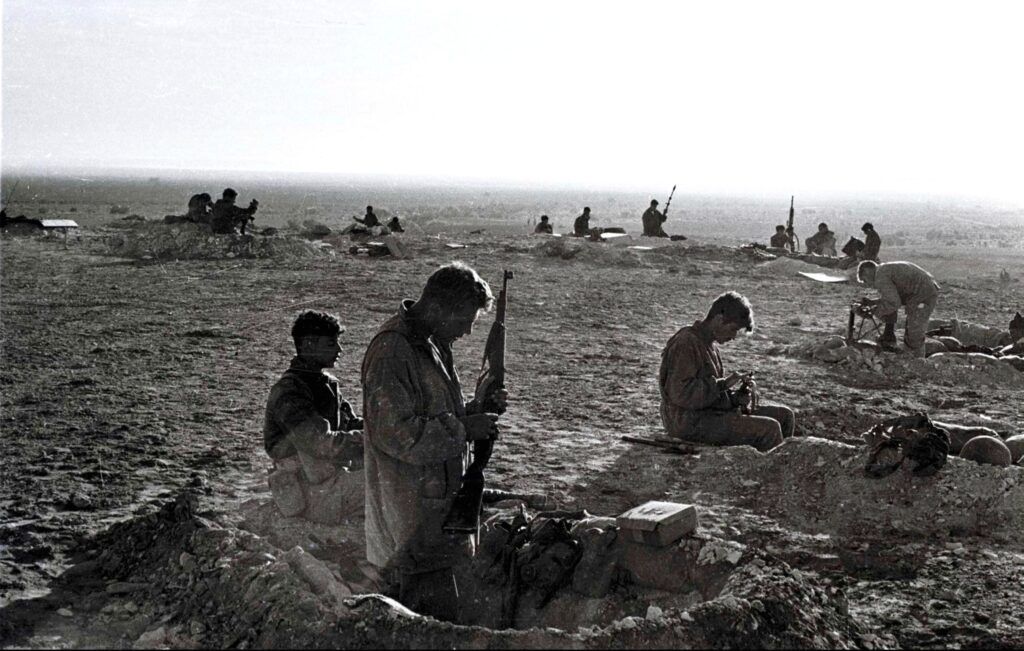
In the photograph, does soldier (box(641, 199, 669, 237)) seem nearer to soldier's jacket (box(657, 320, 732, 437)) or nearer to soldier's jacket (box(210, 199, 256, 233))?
soldier's jacket (box(210, 199, 256, 233))

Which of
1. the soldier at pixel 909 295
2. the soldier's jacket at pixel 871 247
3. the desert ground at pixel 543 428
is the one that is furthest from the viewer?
the soldier's jacket at pixel 871 247

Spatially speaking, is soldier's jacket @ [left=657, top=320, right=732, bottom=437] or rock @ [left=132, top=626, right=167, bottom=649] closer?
rock @ [left=132, top=626, right=167, bottom=649]

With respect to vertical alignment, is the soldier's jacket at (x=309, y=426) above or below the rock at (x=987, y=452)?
above

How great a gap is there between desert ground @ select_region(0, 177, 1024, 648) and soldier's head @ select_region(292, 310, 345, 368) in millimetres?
1100

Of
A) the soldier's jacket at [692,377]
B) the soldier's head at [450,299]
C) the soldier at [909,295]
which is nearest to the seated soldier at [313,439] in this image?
the soldier's head at [450,299]

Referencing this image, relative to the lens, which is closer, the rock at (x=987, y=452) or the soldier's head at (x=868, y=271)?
the rock at (x=987, y=452)

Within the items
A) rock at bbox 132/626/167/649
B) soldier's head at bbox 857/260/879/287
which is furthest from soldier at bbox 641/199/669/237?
rock at bbox 132/626/167/649

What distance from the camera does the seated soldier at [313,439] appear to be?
5191 millimetres

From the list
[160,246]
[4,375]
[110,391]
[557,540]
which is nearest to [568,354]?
[110,391]

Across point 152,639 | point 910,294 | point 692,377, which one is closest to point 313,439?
point 152,639

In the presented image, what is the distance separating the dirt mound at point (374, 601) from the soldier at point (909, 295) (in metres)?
8.14

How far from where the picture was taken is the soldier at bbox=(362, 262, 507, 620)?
12.6 ft

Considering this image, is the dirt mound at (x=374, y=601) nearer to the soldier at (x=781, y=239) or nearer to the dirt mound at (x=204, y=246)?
the dirt mound at (x=204, y=246)

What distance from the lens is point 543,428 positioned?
331 inches
